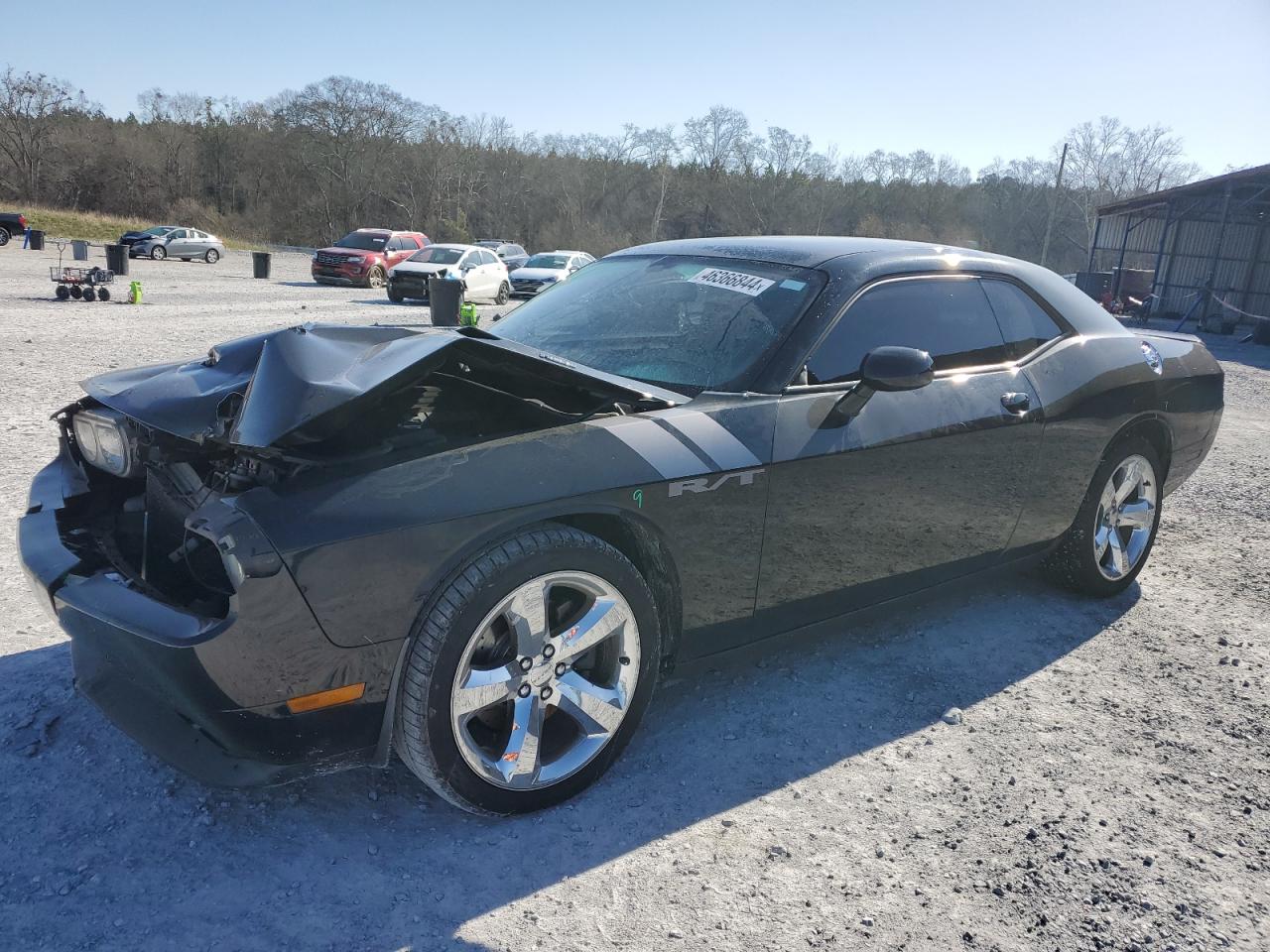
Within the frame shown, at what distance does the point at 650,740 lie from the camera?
278cm

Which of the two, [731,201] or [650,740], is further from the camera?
[731,201]

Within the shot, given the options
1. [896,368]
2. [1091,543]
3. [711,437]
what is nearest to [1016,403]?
[896,368]

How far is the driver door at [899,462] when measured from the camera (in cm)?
281

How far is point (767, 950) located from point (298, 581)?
1374mm

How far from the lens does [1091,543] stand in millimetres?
3984

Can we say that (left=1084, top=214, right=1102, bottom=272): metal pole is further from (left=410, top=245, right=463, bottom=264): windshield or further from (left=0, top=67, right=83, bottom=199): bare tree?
(left=0, top=67, right=83, bottom=199): bare tree

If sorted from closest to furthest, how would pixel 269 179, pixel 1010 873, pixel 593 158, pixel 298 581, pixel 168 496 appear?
pixel 298 581 < pixel 1010 873 < pixel 168 496 < pixel 269 179 < pixel 593 158

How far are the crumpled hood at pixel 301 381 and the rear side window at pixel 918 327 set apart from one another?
0.66 meters

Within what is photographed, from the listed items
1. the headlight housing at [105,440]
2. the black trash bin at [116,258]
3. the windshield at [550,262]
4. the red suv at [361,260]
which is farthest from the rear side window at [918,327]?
the red suv at [361,260]

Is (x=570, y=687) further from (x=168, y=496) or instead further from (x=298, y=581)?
(x=168, y=496)

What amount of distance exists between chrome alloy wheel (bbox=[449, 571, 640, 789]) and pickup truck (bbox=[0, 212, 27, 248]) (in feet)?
124

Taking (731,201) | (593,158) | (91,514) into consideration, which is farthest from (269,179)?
(91,514)

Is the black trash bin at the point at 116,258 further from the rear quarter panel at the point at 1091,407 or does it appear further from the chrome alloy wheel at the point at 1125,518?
the chrome alloy wheel at the point at 1125,518

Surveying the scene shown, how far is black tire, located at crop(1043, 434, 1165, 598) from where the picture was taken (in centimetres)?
393
